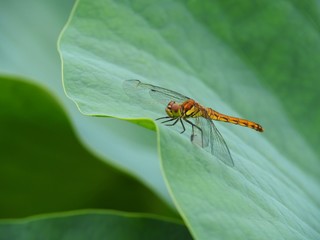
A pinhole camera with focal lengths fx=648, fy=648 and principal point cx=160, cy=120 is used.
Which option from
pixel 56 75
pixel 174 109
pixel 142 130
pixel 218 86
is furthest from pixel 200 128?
pixel 56 75

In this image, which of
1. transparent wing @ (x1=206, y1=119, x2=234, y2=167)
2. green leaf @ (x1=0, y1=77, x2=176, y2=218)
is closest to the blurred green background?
green leaf @ (x1=0, y1=77, x2=176, y2=218)

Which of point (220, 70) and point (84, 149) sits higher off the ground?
point (220, 70)

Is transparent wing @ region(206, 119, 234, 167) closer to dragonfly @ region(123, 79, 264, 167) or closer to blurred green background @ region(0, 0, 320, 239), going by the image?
dragonfly @ region(123, 79, 264, 167)

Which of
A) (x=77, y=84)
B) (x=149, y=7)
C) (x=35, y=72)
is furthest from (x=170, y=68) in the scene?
(x=35, y=72)

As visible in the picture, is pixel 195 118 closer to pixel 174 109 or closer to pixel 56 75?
pixel 174 109

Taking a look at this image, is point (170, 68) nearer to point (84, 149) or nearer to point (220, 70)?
point (220, 70)

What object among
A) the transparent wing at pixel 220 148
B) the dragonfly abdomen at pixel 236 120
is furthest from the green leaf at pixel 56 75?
the transparent wing at pixel 220 148
